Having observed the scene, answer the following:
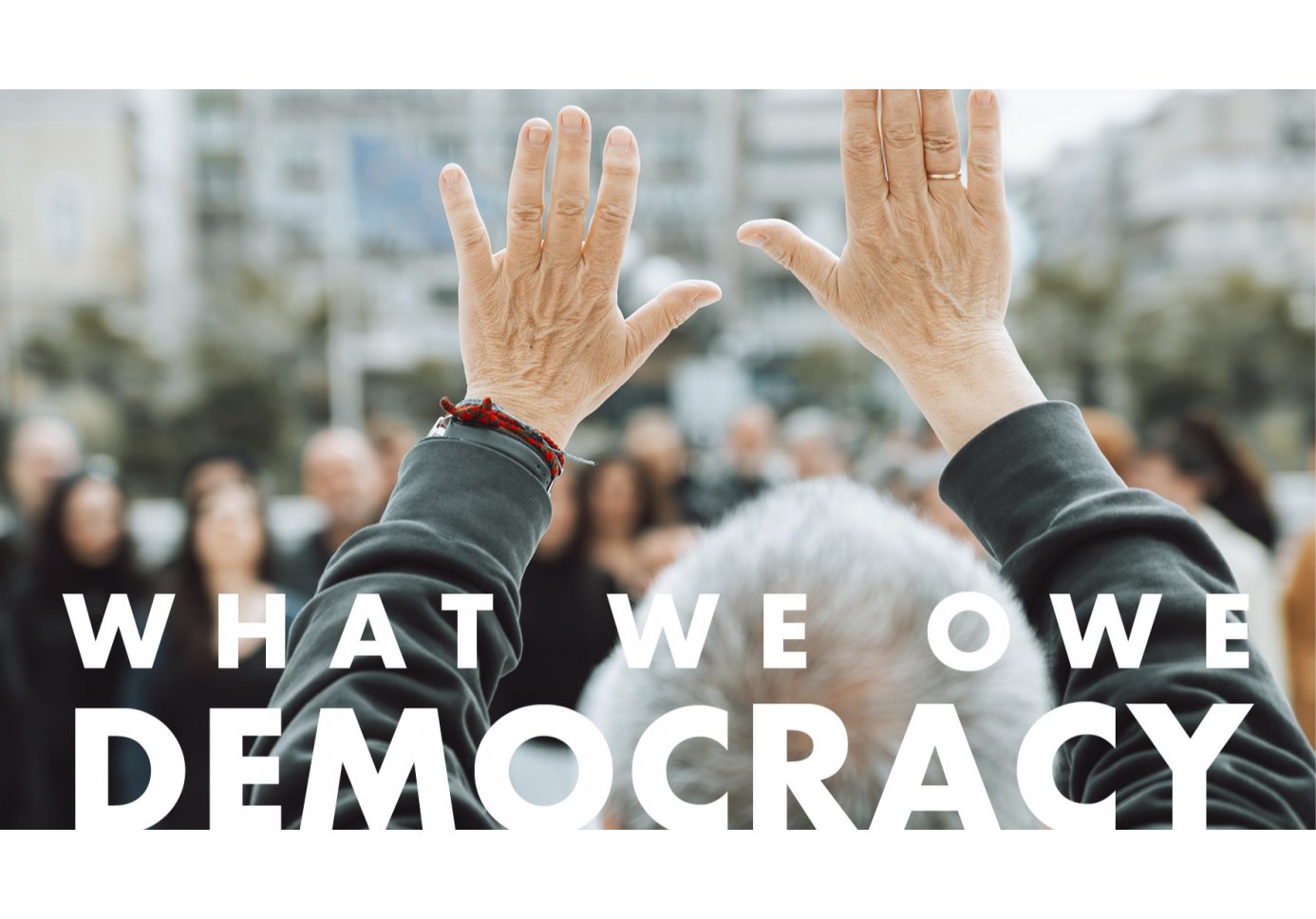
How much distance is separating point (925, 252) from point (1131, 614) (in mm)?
334

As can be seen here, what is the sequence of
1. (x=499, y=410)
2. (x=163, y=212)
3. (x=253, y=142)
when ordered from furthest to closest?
1. (x=253, y=142)
2. (x=163, y=212)
3. (x=499, y=410)

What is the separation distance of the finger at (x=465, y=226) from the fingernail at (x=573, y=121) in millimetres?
85

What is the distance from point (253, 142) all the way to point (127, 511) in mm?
29430

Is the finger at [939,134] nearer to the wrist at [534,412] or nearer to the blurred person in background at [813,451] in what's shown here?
the wrist at [534,412]

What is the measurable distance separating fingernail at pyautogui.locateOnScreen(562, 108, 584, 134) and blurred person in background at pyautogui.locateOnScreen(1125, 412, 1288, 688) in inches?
63.0

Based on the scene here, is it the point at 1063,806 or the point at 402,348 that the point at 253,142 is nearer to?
the point at 402,348

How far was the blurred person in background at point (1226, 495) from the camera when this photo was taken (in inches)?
92.6

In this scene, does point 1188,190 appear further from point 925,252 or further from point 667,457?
point 925,252

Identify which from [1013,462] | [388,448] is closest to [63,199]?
Result: [388,448]

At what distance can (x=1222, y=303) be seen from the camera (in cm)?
1370

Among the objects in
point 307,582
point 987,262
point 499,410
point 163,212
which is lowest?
point 307,582

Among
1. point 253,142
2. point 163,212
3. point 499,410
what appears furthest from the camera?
point 253,142

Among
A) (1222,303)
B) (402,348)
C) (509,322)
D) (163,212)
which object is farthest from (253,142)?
(509,322)

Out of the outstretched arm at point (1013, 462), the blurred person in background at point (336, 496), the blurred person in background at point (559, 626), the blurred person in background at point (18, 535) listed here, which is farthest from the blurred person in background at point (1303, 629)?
the blurred person in background at point (18, 535)
